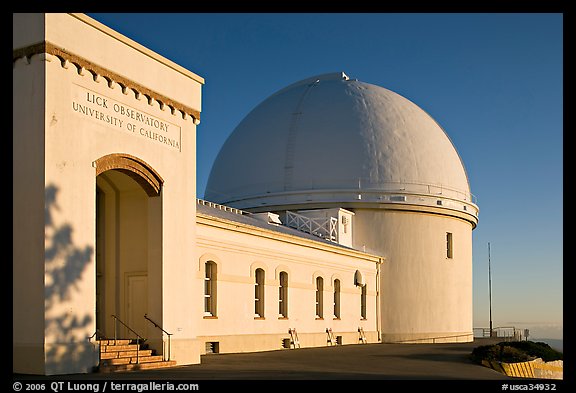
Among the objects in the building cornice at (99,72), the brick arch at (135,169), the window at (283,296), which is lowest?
the window at (283,296)

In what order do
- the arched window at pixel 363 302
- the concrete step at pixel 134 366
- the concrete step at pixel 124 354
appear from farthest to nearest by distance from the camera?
the arched window at pixel 363 302, the concrete step at pixel 124 354, the concrete step at pixel 134 366

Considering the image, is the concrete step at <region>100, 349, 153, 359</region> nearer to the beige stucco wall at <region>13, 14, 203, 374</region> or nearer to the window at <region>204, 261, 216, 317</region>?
the beige stucco wall at <region>13, 14, 203, 374</region>

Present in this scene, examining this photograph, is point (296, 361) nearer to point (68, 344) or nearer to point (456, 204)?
point (68, 344)

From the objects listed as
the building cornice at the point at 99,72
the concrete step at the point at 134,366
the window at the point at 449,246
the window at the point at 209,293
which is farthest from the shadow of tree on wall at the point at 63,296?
the window at the point at 449,246

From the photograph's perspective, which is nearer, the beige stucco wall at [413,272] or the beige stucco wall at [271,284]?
the beige stucco wall at [271,284]

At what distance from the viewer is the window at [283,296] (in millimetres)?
28062

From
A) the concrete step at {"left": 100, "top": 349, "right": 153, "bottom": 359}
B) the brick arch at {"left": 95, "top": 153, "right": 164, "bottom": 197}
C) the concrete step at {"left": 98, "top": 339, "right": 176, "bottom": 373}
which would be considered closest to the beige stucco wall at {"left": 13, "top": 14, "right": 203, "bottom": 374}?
the brick arch at {"left": 95, "top": 153, "right": 164, "bottom": 197}

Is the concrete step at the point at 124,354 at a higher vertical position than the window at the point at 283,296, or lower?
lower

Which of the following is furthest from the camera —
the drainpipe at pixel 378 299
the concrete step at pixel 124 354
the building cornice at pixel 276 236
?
the drainpipe at pixel 378 299

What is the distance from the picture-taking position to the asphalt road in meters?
15.1

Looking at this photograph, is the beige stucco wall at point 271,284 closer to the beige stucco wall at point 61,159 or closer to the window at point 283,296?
the window at point 283,296

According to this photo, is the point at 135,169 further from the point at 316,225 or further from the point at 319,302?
the point at 316,225

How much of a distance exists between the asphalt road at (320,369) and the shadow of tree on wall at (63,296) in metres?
0.54

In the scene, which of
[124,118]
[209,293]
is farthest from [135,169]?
[209,293]
